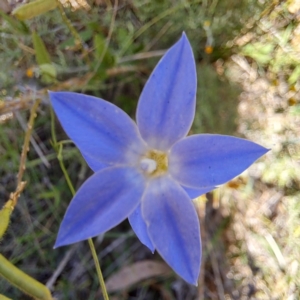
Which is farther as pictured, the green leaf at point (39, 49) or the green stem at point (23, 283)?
the green leaf at point (39, 49)

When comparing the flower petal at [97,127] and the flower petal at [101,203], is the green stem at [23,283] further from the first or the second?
the flower petal at [97,127]

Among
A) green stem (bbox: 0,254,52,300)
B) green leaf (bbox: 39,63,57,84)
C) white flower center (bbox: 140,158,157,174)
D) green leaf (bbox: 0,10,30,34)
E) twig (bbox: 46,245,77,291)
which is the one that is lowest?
twig (bbox: 46,245,77,291)

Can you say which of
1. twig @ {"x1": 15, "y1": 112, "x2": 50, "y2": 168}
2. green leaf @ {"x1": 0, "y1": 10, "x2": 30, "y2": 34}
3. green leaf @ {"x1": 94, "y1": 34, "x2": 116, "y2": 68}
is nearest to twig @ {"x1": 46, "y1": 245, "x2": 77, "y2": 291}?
twig @ {"x1": 15, "y1": 112, "x2": 50, "y2": 168}

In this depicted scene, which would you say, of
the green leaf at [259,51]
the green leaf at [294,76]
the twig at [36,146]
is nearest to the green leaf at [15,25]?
the twig at [36,146]

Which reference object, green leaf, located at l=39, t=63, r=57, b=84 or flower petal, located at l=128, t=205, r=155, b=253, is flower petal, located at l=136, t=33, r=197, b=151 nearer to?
flower petal, located at l=128, t=205, r=155, b=253

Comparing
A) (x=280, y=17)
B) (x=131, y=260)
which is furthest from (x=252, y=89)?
(x=131, y=260)

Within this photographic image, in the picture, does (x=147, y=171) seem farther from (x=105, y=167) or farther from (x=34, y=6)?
(x=34, y=6)
